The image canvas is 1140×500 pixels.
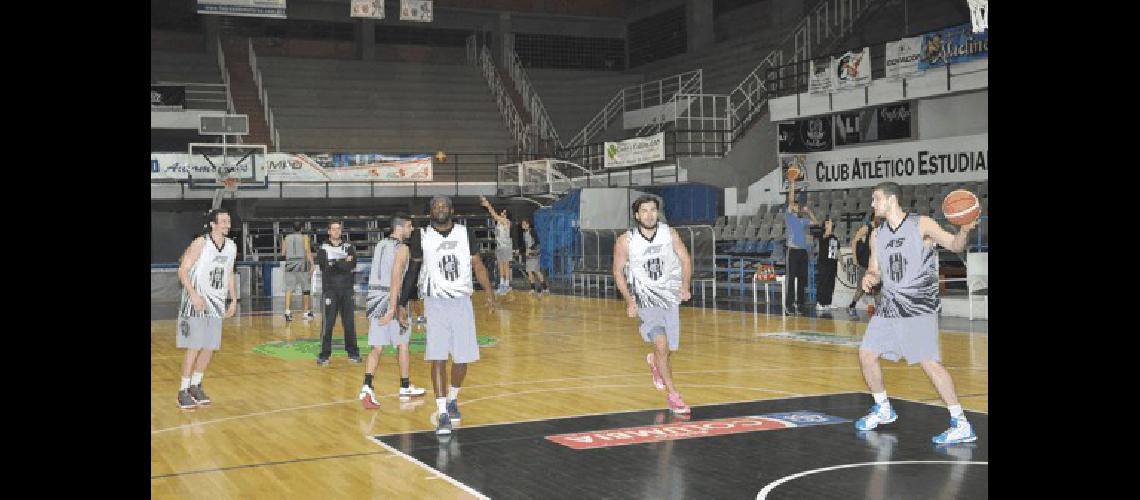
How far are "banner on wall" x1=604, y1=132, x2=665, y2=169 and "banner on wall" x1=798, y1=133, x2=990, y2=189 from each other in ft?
11.4

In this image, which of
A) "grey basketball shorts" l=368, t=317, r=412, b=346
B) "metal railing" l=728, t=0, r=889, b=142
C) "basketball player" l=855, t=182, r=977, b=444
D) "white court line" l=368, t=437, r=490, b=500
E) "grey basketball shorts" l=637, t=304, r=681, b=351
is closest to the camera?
"white court line" l=368, t=437, r=490, b=500

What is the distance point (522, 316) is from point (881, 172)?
9.45 meters

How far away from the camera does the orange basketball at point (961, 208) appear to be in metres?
7.25

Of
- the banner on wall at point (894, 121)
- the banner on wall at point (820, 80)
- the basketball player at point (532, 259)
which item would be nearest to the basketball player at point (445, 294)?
the banner on wall at point (820, 80)

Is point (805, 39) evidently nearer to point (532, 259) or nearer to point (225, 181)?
point (532, 259)

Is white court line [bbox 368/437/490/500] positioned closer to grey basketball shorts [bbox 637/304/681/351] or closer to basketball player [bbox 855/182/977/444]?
grey basketball shorts [bbox 637/304/681/351]

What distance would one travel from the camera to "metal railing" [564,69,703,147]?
36.1 meters

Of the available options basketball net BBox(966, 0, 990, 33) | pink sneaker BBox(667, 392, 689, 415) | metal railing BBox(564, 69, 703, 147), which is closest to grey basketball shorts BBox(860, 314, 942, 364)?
pink sneaker BBox(667, 392, 689, 415)

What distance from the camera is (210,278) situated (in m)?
10.1

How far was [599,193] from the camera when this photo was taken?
2736cm

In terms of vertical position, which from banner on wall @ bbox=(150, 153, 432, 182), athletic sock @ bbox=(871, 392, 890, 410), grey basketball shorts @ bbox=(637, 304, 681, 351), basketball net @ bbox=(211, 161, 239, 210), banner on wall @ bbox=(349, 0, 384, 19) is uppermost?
banner on wall @ bbox=(349, 0, 384, 19)
